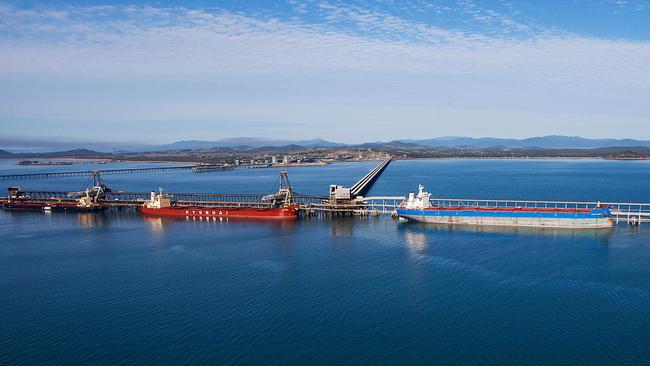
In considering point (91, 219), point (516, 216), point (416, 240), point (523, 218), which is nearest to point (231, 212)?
point (91, 219)

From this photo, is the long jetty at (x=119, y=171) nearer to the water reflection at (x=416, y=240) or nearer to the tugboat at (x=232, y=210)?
the tugboat at (x=232, y=210)

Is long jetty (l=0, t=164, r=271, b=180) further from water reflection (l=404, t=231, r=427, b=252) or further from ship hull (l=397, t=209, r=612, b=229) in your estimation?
water reflection (l=404, t=231, r=427, b=252)

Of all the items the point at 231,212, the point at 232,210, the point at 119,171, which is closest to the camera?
the point at 231,212

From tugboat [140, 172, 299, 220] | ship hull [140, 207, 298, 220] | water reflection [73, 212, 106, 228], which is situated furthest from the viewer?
tugboat [140, 172, 299, 220]

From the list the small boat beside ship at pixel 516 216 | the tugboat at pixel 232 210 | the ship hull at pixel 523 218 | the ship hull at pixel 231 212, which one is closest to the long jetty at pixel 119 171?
the tugboat at pixel 232 210

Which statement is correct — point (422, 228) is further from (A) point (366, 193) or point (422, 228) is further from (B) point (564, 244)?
(A) point (366, 193)

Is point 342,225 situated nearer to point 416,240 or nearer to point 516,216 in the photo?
point 416,240

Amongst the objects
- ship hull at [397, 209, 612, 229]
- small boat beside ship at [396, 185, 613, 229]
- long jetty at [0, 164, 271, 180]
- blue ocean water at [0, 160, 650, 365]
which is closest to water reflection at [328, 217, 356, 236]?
blue ocean water at [0, 160, 650, 365]
